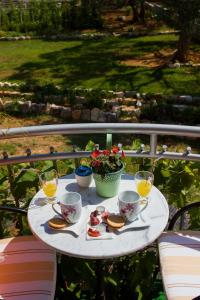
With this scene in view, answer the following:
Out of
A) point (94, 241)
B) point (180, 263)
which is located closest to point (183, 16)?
point (180, 263)

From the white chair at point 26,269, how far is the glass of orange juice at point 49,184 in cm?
28

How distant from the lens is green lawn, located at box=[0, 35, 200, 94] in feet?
39.1

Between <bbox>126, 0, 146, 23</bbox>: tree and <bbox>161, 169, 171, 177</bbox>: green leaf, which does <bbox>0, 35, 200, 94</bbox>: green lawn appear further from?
<bbox>161, 169, 171, 177</bbox>: green leaf

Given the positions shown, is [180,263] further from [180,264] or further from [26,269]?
[26,269]

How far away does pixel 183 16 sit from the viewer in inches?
470

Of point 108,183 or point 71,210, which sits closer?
point 71,210

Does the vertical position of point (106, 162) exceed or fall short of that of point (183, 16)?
it exceeds it

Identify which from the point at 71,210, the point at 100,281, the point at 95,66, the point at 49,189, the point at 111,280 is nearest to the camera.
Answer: the point at 71,210

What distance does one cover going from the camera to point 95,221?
2.65 metres

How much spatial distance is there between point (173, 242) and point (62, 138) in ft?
23.3

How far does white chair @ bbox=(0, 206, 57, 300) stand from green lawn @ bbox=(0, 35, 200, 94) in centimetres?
894

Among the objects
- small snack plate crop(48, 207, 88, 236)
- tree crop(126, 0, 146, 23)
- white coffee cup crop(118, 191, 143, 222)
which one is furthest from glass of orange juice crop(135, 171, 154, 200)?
tree crop(126, 0, 146, 23)

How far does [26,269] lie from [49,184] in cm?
56

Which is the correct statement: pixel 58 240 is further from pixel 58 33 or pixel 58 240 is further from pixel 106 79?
pixel 58 33
